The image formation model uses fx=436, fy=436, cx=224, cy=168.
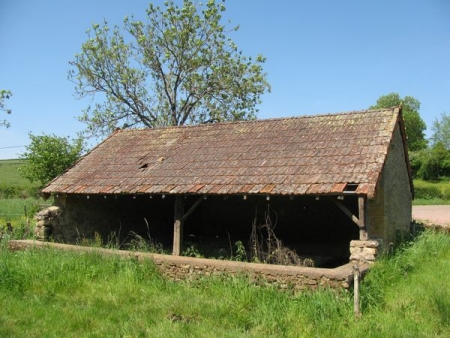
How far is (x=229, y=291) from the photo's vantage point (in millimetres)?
7148

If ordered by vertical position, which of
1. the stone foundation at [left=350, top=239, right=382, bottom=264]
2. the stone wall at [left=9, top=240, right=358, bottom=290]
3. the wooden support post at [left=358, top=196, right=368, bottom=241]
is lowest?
the stone wall at [left=9, top=240, right=358, bottom=290]

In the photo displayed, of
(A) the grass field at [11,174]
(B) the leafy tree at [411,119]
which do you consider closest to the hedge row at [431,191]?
(B) the leafy tree at [411,119]

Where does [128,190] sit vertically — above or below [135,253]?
above

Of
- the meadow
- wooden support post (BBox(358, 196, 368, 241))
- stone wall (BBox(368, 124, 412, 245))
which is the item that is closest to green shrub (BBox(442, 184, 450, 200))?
stone wall (BBox(368, 124, 412, 245))

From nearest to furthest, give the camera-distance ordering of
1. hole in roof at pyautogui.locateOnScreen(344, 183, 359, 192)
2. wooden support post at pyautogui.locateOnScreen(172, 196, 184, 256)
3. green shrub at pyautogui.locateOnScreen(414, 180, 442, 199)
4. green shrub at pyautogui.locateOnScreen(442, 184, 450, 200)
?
hole in roof at pyautogui.locateOnScreen(344, 183, 359, 192) < wooden support post at pyautogui.locateOnScreen(172, 196, 184, 256) < green shrub at pyautogui.locateOnScreen(442, 184, 450, 200) < green shrub at pyautogui.locateOnScreen(414, 180, 442, 199)

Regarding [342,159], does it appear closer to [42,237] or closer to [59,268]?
[59,268]

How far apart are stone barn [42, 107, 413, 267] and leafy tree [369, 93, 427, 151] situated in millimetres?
46276

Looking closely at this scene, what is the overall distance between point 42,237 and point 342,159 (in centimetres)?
782

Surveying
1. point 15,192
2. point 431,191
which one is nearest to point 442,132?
point 431,191

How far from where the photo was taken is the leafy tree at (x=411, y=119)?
56.3 meters

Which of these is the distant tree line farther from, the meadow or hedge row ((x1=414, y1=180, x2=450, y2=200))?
the meadow

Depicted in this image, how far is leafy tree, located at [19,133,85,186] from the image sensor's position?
22575mm

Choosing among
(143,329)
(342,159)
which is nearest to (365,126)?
(342,159)

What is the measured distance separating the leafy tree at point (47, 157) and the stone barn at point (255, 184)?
918 centimetres
